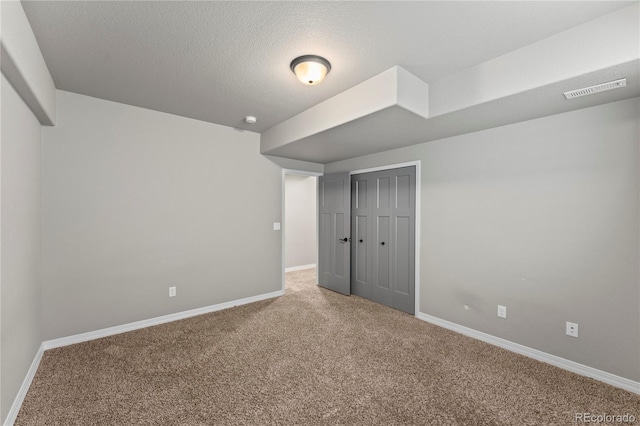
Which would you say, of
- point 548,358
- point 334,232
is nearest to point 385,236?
point 334,232

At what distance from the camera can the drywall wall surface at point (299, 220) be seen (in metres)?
6.19

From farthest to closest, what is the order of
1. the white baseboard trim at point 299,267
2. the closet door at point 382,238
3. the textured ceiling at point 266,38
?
1. the white baseboard trim at point 299,267
2. the closet door at point 382,238
3. the textured ceiling at point 266,38

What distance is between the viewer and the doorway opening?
6.19 metres

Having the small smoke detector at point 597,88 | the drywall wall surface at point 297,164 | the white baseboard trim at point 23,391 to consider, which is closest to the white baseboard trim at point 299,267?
the drywall wall surface at point 297,164

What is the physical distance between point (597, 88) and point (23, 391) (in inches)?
181

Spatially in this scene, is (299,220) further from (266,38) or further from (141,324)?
(266,38)

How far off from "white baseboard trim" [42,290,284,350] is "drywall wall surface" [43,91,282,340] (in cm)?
5

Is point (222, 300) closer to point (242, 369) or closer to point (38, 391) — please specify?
point (242, 369)

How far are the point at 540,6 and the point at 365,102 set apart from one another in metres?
1.23

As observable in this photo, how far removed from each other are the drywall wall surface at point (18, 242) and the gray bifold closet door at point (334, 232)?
139 inches

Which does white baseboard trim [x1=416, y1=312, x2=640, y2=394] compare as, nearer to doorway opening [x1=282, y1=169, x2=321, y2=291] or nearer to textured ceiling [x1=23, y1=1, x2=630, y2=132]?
textured ceiling [x1=23, y1=1, x2=630, y2=132]

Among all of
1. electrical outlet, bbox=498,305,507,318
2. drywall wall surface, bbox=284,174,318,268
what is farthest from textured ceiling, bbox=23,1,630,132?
drywall wall surface, bbox=284,174,318,268

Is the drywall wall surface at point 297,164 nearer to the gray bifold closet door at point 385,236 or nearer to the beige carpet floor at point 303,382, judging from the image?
the gray bifold closet door at point 385,236

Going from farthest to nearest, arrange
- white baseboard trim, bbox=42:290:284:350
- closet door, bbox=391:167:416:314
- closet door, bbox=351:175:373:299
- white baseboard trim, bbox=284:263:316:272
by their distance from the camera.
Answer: white baseboard trim, bbox=284:263:316:272
closet door, bbox=351:175:373:299
closet door, bbox=391:167:416:314
white baseboard trim, bbox=42:290:284:350
